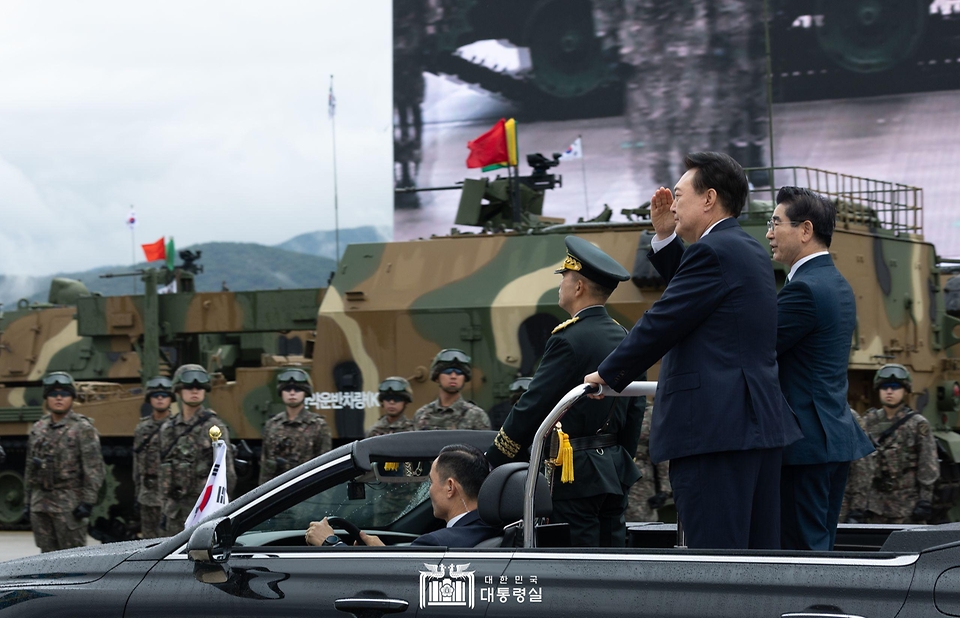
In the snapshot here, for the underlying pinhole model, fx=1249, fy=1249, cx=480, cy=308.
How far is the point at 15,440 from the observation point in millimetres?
14062

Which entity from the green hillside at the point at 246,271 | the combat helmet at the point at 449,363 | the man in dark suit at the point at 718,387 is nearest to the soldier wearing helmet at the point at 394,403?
the combat helmet at the point at 449,363

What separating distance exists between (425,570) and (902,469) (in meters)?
6.12

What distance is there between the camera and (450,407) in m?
9.05

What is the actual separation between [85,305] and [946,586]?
43.6 ft

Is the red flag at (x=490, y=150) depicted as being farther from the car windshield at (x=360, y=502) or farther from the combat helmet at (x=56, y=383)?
the car windshield at (x=360, y=502)

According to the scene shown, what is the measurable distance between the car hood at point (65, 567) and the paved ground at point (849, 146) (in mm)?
19515

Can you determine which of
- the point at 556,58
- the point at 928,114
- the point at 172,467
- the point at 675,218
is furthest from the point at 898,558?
the point at 556,58

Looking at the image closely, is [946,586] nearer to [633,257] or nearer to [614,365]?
[614,365]

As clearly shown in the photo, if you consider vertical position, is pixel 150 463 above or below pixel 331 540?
below

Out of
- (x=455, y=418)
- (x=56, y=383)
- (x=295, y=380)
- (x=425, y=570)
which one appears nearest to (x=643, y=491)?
(x=455, y=418)

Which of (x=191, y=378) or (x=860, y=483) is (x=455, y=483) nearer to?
(x=860, y=483)

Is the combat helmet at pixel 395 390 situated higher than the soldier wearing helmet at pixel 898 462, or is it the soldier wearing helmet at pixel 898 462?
the combat helmet at pixel 395 390

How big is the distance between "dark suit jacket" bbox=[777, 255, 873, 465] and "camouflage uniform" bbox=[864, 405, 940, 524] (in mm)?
5000

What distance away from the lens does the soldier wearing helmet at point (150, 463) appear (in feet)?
31.7
